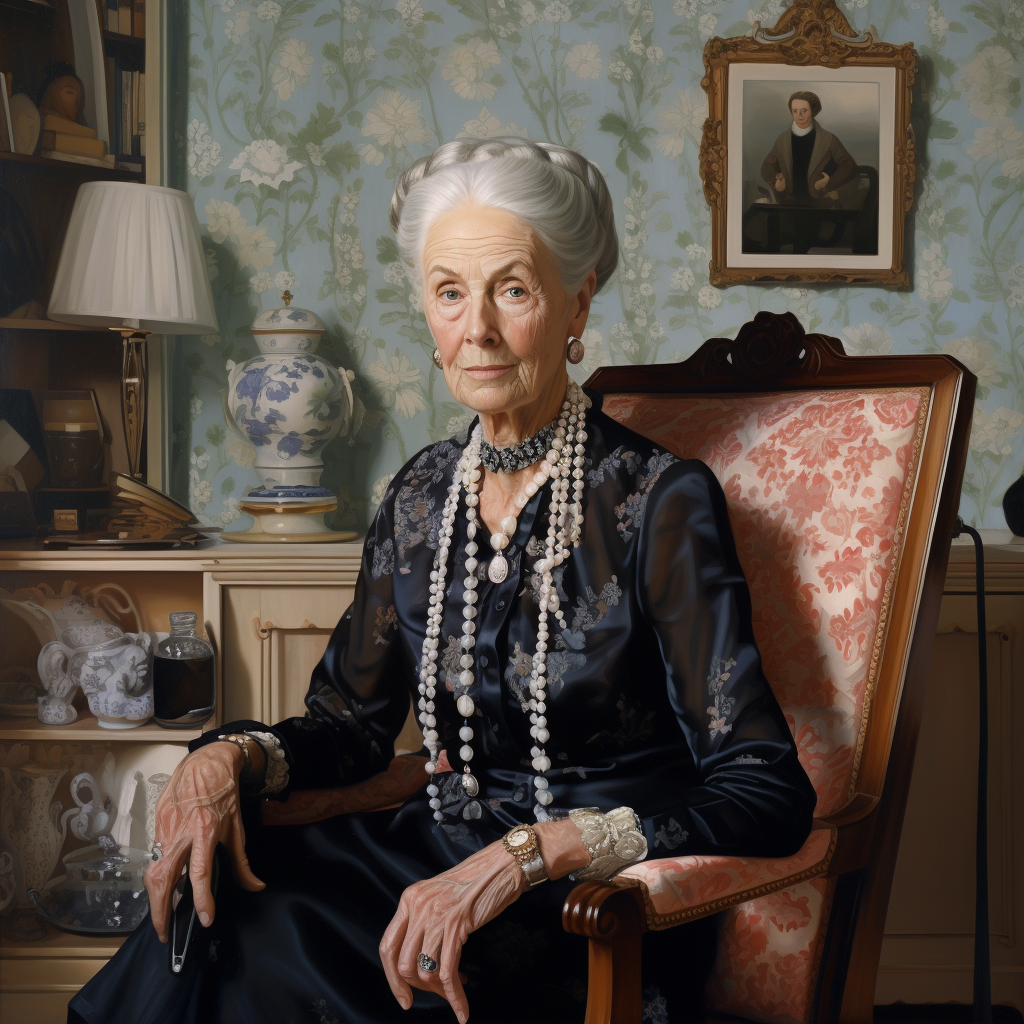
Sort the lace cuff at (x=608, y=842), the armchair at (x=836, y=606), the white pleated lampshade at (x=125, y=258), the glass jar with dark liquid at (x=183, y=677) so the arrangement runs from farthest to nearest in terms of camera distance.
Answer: the white pleated lampshade at (x=125, y=258)
the glass jar with dark liquid at (x=183, y=677)
the armchair at (x=836, y=606)
the lace cuff at (x=608, y=842)

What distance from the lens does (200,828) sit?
106cm

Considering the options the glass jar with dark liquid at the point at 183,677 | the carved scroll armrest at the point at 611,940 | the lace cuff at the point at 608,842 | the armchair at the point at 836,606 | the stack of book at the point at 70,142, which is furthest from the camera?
the stack of book at the point at 70,142

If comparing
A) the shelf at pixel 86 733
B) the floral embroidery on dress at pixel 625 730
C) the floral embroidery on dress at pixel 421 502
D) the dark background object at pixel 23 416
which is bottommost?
the shelf at pixel 86 733

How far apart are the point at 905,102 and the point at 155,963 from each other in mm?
2293

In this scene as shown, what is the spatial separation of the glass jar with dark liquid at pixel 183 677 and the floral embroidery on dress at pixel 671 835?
3.81ft

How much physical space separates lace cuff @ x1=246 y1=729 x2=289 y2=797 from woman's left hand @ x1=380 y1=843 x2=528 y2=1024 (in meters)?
0.32

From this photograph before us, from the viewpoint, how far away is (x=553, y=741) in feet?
3.76

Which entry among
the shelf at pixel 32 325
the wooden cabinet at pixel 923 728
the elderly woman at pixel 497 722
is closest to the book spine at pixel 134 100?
the shelf at pixel 32 325

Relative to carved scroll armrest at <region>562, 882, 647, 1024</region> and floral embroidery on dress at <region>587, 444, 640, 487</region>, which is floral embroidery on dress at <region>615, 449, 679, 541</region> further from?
carved scroll armrest at <region>562, 882, 647, 1024</region>

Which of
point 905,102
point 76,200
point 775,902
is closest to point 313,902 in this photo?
point 775,902

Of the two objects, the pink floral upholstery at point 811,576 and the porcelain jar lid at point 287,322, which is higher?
the porcelain jar lid at point 287,322

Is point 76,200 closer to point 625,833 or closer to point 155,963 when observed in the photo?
point 155,963

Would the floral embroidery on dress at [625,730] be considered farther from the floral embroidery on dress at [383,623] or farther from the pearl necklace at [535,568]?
the floral embroidery on dress at [383,623]

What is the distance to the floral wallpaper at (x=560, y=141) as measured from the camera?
2283 millimetres
